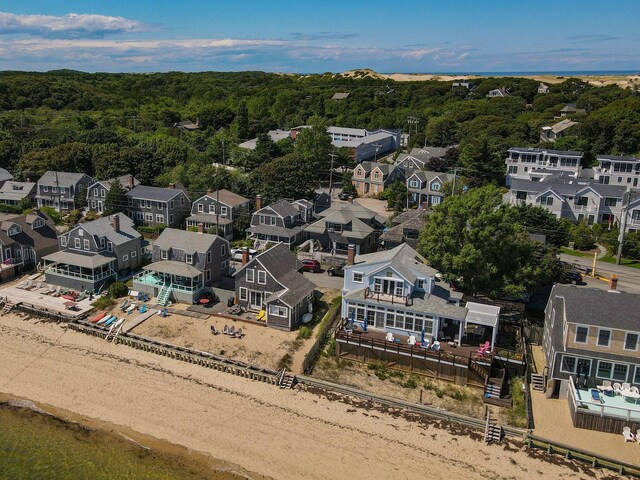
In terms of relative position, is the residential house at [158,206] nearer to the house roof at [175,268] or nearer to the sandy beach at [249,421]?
the house roof at [175,268]

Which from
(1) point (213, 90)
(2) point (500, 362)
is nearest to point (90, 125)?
(1) point (213, 90)

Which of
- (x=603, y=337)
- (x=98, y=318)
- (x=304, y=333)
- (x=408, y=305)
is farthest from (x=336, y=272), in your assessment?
(x=603, y=337)

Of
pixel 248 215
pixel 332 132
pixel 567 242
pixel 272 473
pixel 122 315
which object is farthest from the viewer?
pixel 332 132

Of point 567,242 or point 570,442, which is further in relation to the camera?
point 567,242

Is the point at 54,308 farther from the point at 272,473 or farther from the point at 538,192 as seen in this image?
the point at 538,192

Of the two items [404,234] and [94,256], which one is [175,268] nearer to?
[94,256]

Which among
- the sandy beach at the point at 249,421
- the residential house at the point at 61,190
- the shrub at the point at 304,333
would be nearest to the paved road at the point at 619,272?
the sandy beach at the point at 249,421

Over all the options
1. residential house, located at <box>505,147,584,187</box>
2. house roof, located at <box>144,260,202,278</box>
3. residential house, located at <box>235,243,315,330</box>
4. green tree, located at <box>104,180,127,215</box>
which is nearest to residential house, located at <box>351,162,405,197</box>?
residential house, located at <box>505,147,584,187</box>
